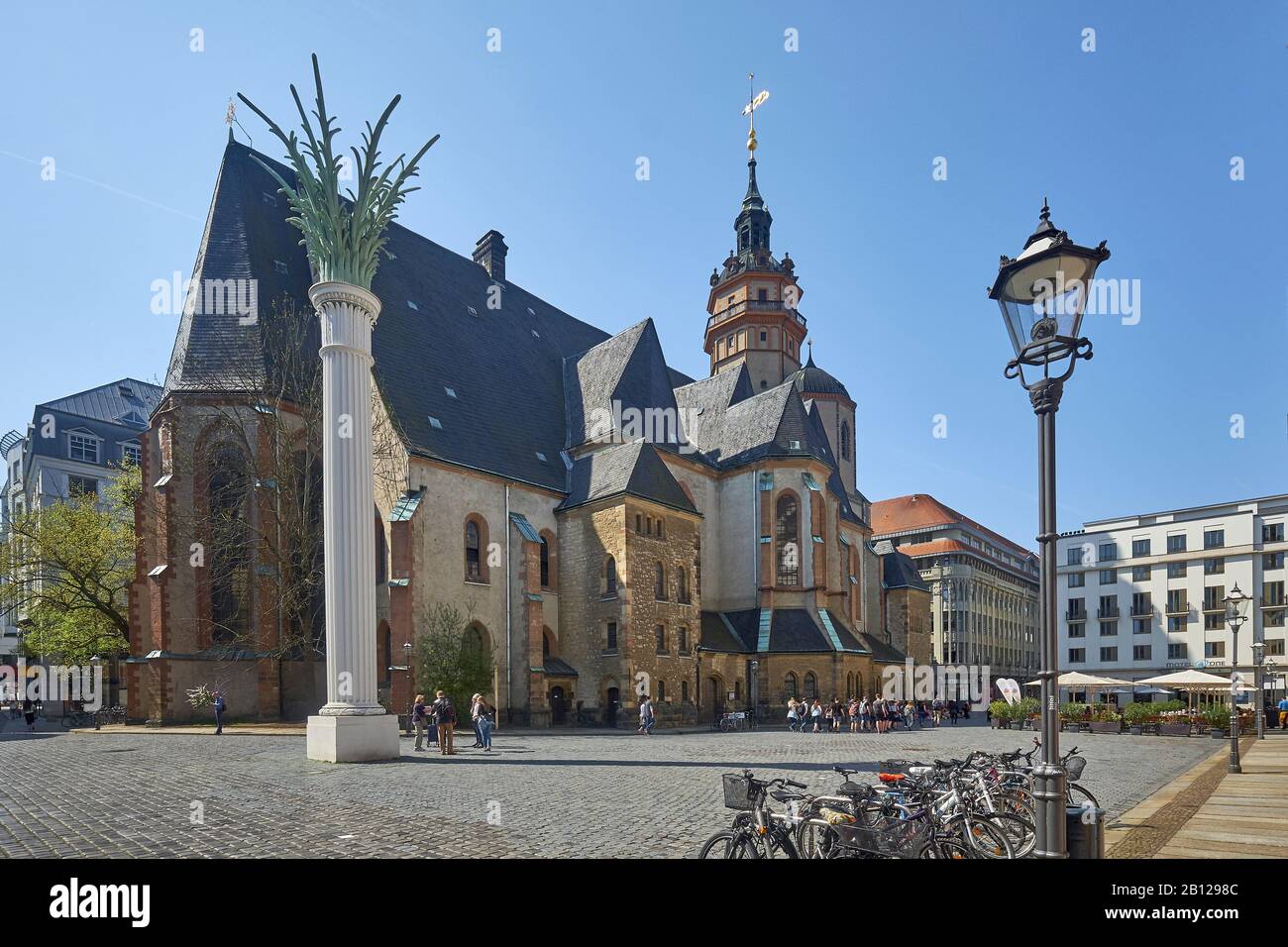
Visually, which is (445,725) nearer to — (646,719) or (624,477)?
(646,719)

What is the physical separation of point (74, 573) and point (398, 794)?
28.8 metres

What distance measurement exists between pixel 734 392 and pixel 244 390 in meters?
27.8

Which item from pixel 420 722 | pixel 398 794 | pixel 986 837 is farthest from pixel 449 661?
pixel 986 837

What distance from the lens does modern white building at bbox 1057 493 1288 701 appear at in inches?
2687

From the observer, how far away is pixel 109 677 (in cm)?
4481

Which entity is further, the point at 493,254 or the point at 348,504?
the point at 493,254

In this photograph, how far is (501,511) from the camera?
113 ft

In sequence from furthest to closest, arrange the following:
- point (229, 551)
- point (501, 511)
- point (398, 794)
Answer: point (501, 511) < point (229, 551) < point (398, 794)

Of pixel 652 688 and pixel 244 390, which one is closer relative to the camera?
pixel 244 390

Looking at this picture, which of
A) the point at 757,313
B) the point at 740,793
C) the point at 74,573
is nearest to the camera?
the point at 740,793
